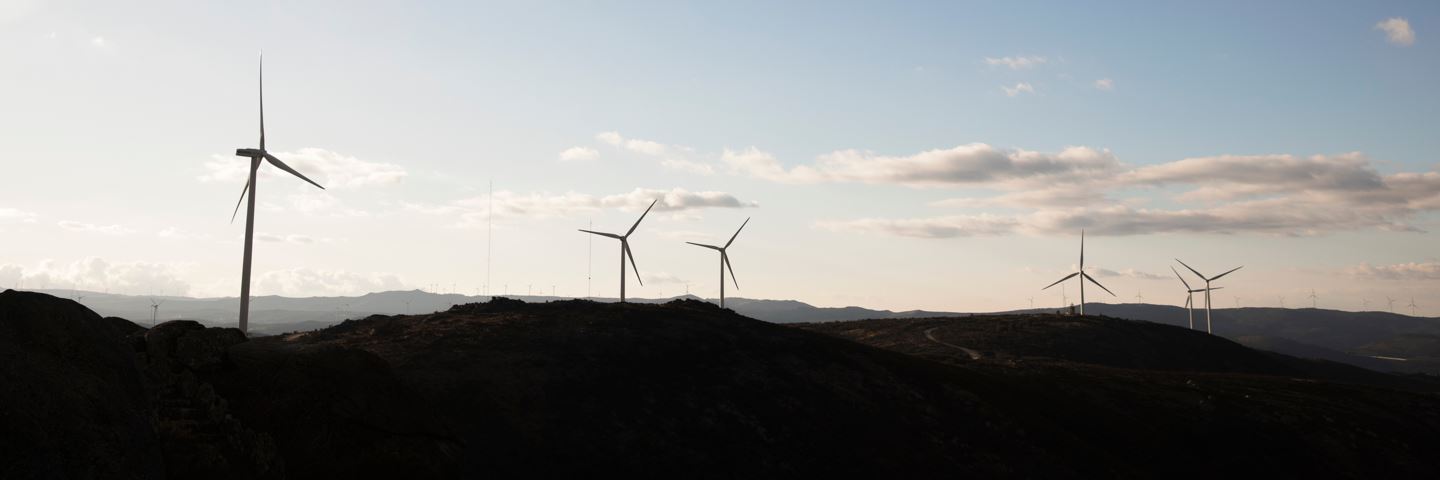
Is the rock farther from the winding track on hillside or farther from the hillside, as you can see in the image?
the winding track on hillside

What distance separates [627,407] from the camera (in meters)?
62.8

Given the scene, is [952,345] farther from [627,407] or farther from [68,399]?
[68,399]

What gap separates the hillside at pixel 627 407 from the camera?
24.1 m

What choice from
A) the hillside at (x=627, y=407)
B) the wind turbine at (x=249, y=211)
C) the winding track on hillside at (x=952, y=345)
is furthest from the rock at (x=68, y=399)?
the winding track on hillside at (x=952, y=345)

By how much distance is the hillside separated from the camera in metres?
24.1

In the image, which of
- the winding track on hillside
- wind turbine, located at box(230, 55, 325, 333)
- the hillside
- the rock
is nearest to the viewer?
the rock

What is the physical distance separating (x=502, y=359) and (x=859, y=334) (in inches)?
3397

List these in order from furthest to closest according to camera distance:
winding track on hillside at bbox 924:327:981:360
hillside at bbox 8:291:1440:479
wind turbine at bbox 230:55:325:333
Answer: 1. winding track on hillside at bbox 924:327:981:360
2. wind turbine at bbox 230:55:325:333
3. hillside at bbox 8:291:1440:479

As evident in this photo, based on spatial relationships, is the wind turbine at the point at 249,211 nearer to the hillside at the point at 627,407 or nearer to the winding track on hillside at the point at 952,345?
the hillside at the point at 627,407

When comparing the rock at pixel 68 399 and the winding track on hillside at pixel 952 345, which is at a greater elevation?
the rock at pixel 68 399

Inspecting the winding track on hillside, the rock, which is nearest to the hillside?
the rock

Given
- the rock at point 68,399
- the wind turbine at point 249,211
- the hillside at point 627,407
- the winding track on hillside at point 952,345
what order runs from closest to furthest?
the rock at point 68,399, the hillside at point 627,407, the wind turbine at point 249,211, the winding track on hillside at point 952,345

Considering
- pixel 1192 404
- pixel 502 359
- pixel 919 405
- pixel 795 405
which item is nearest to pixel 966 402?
pixel 919 405

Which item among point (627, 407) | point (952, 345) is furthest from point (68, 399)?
point (952, 345)
